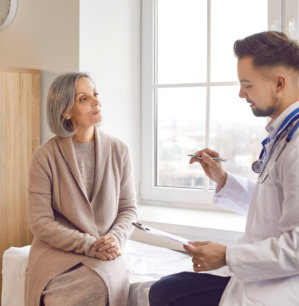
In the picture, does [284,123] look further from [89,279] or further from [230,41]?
[230,41]

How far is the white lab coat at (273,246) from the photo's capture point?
116cm

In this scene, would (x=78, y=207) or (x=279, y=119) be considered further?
(x=78, y=207)

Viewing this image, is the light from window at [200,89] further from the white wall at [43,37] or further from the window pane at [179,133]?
the white wall at [43,37]

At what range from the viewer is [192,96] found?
2.57 m

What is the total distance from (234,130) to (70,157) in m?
1.03

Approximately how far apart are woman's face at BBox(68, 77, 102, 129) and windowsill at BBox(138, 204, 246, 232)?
27.3 inches

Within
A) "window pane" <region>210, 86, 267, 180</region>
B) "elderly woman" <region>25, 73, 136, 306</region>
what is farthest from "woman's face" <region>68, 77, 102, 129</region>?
"window pane" <region>210, 86, 267, 180</region>

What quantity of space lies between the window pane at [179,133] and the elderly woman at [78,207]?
0.70 meters

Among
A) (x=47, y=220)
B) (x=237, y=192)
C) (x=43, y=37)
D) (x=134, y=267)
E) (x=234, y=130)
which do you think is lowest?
(x=134, y=267)

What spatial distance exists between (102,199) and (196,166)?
87cm

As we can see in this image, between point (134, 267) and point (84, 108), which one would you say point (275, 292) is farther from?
point (84, 108)

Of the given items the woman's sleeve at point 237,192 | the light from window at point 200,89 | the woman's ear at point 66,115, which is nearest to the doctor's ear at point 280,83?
the woman's sleeve at point 237,192

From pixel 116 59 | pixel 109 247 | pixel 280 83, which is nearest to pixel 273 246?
pixel 280 83

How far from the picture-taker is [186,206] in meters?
2.59
